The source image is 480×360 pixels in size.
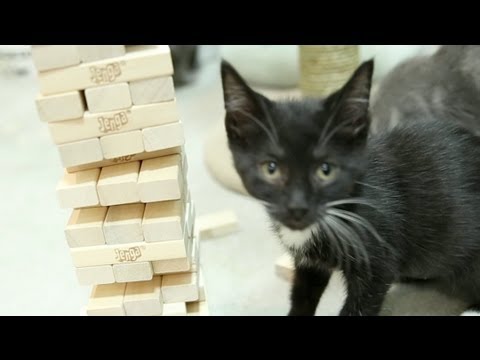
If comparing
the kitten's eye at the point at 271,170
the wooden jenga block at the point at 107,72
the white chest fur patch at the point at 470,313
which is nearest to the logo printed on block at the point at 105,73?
the wooden jenga block at the point at 107,72

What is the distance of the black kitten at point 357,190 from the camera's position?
2.82 ft

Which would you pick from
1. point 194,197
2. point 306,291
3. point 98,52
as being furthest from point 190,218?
point 194,197

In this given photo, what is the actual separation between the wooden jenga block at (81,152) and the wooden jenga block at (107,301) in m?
0.26

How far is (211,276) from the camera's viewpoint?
4.34 feet

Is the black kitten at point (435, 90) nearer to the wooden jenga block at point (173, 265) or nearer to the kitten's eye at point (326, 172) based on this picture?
the kitten's eye at point (326, 172)

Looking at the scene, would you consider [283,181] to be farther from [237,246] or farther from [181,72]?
[181,72]

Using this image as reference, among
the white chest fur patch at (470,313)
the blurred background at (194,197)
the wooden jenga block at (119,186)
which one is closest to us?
the wooden jenga block at (119,186)

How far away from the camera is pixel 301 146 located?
86 centimetres

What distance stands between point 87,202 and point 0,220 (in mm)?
897

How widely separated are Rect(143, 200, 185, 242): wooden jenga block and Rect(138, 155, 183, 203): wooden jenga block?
0.03m

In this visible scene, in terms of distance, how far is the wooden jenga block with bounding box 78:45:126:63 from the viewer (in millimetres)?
812

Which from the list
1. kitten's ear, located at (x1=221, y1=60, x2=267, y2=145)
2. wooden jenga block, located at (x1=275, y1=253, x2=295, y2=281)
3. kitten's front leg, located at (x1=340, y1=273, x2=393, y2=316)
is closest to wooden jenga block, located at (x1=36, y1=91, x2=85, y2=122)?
kitten's ear, located at (x1=221, y1=60, x2=267, y2=145)

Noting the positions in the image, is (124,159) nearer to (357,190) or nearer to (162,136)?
(162,136)

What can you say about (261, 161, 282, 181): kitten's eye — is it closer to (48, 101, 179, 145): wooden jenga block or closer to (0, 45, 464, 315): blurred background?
(48, 101, 179, 145): wooden jenga block
